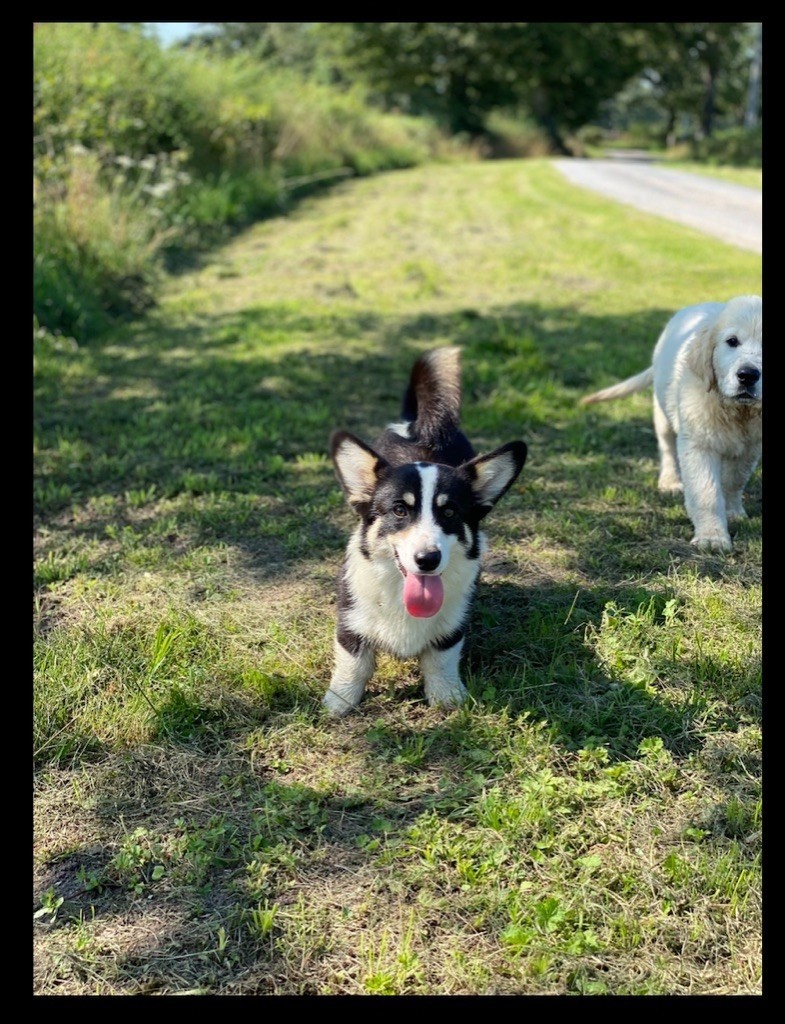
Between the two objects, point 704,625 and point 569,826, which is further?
point 704,625

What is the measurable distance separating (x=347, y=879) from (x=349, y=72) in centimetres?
4540

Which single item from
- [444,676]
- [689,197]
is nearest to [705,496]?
[444,676]

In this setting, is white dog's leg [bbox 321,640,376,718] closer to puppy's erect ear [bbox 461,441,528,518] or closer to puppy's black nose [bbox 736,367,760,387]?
puppy's erect ear [bbox 461,441,528,518]

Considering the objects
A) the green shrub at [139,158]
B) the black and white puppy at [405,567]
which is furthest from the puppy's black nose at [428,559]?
the green shrub at [139,158]

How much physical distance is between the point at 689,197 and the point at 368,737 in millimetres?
17844

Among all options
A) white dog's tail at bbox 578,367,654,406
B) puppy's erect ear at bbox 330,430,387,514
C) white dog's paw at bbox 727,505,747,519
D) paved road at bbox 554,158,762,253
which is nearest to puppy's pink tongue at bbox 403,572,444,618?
puppy's erect ear at bbox 330,430,387,514

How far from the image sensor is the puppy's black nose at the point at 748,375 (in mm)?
3846

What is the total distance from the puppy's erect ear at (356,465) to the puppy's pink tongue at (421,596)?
382mm

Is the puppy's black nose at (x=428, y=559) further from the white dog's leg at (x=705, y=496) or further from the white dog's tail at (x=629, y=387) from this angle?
the white dog's tail at (x=629, y=387)

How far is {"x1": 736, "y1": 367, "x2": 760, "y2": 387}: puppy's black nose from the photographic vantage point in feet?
12.6
